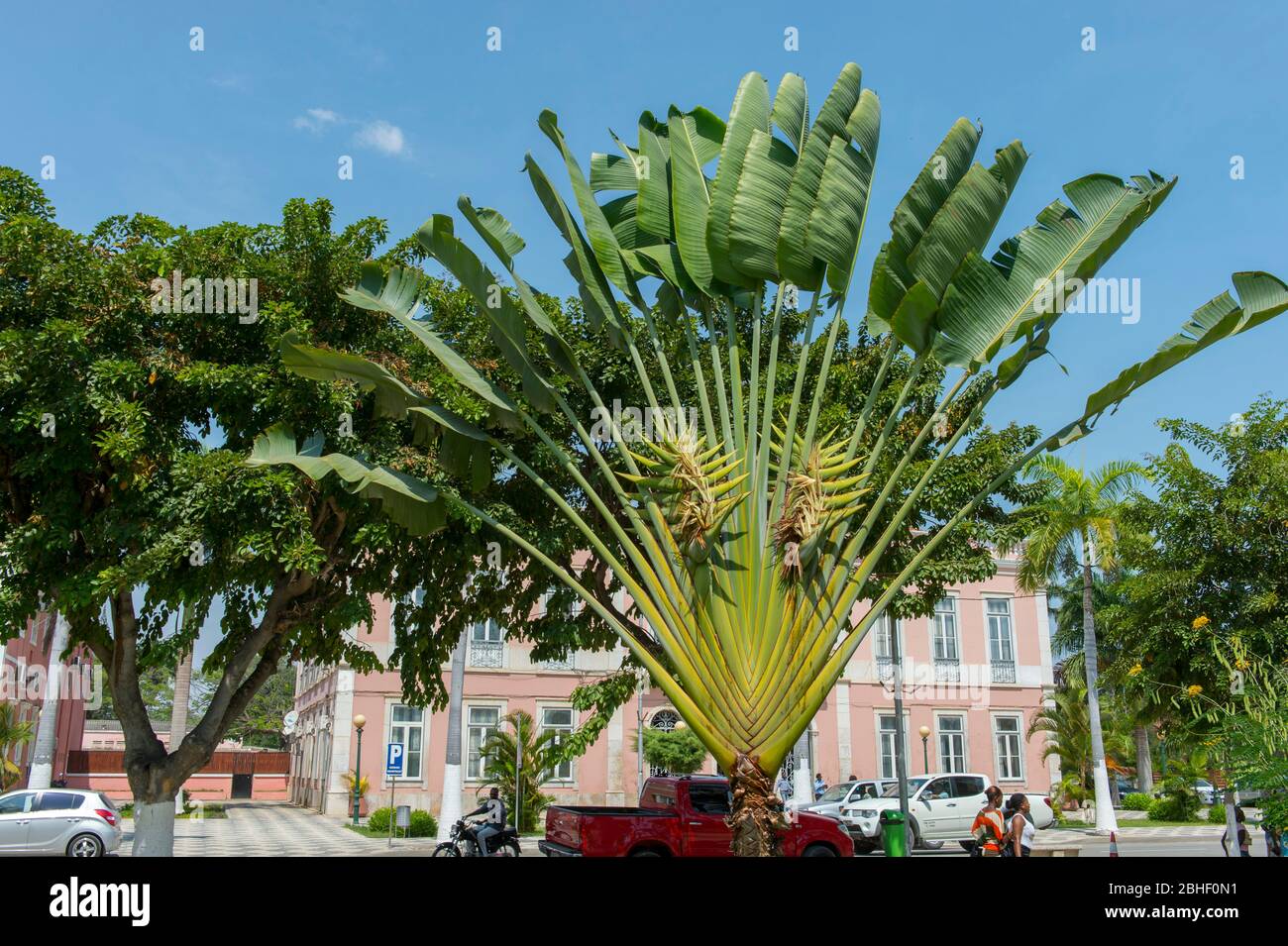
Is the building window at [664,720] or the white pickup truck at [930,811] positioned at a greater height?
the building window at [664,720]

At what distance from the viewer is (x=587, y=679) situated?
102 feet

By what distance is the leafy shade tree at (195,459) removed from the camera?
10.5 meters

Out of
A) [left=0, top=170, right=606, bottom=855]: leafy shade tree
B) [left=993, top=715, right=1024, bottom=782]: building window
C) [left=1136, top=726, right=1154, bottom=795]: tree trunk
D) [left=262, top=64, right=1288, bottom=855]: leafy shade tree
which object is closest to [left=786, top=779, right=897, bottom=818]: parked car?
[left=993, top=715, right=1024, bottom=782]: building window

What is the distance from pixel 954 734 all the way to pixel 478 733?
16.1m

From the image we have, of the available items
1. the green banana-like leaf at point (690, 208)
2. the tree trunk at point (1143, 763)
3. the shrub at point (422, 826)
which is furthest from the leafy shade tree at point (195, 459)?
the tree trunk at point (1143, 763)

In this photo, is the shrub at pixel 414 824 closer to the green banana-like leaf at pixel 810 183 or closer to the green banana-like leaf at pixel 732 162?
the green banana-like leaf at pixel 732 162

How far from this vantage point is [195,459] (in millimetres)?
10516

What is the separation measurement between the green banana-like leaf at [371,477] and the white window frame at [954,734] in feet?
90.5

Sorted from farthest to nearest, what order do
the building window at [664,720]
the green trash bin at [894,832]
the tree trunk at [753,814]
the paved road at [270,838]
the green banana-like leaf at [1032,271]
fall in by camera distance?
the building window at [664,720] → the paved road at [270,838] → the green trash bin at [894,832] → the green banana-like leaf at [1032,271] → the tree trunk at [753,814]

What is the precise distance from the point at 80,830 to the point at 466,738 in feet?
40.5

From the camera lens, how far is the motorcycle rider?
15.1 metres
